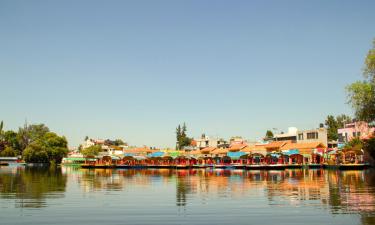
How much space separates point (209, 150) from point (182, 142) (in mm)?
41027

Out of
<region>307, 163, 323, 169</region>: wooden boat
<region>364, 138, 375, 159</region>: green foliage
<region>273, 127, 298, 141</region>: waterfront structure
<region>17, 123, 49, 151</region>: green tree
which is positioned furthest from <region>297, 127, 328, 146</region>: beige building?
<region>17, 123, 49, 151</region>: green tree

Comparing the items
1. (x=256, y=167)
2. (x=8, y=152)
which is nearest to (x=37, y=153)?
(x=8, y=152)

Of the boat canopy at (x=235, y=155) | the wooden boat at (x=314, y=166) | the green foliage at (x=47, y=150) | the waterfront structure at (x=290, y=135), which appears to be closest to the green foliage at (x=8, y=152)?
the green foliage at (x=47, y=150)

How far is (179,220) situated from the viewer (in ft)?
49.0

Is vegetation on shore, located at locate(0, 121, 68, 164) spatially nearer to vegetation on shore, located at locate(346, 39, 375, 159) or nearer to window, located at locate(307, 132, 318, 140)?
window, located at locate(307, 132, 318, 140)

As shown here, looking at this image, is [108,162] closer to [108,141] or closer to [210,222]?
[210,222]

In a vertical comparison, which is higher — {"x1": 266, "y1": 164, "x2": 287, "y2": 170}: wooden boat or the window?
the window

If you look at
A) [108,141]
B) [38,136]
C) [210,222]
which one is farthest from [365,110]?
[108,141]

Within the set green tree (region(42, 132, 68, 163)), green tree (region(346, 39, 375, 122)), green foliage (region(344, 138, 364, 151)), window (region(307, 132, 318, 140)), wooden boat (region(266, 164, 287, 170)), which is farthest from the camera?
green tree (region(42, 132, 68, 163))

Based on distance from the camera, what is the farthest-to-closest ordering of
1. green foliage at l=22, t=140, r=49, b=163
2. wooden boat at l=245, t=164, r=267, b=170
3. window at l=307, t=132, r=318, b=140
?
green foliage at l=22, t=140, r=49, b=163, window at l=307, t=132, r=318, b=140, wooden boat at l=245, t=164, r=267, b=170

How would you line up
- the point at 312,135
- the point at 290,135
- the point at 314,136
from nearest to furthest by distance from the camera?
the point at 314,136 → the point at 312,135 → the point at 290,135

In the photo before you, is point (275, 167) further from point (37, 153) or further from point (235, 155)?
point (37, 153)

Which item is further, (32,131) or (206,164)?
(32,131)

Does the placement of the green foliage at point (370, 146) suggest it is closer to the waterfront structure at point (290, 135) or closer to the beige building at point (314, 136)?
the beige building at point (314, 136)
